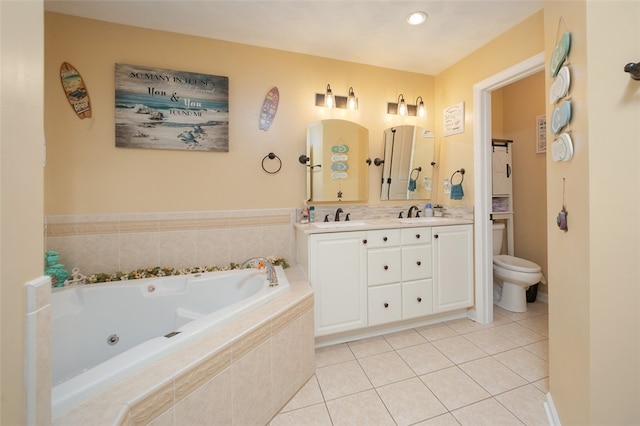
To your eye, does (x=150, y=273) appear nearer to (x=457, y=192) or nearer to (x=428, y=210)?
(x=428, y=210)

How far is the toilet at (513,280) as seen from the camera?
93.5 inches

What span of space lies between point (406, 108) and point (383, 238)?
1.53 m

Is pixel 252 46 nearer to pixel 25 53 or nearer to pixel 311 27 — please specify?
pixel 311 27

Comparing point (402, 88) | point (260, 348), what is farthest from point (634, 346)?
point (402, 88)

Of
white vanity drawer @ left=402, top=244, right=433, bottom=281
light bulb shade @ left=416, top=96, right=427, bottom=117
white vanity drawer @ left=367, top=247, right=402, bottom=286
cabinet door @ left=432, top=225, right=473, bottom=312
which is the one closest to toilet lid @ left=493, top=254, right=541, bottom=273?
cabinet door @ left=432, top=225, right=473, bottom=312

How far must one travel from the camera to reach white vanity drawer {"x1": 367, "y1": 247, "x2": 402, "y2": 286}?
204cm

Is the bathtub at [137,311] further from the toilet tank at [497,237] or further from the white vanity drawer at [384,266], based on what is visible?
the toilet tank at [497,237]

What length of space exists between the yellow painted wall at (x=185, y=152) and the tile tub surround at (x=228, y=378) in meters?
1.17

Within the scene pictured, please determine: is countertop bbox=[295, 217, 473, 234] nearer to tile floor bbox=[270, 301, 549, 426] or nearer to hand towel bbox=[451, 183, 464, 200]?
hand towel bbox=[451, 183, 464, 200]

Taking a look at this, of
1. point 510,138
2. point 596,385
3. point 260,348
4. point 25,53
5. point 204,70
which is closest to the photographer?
point 25,53

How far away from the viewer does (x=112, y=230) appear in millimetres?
1967

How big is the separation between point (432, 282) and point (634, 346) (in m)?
1.23

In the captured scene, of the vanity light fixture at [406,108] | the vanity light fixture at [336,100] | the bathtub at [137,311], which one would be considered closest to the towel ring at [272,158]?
the vanity light fixture at [336,100]

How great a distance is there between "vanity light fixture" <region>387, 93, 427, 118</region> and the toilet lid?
174cm
